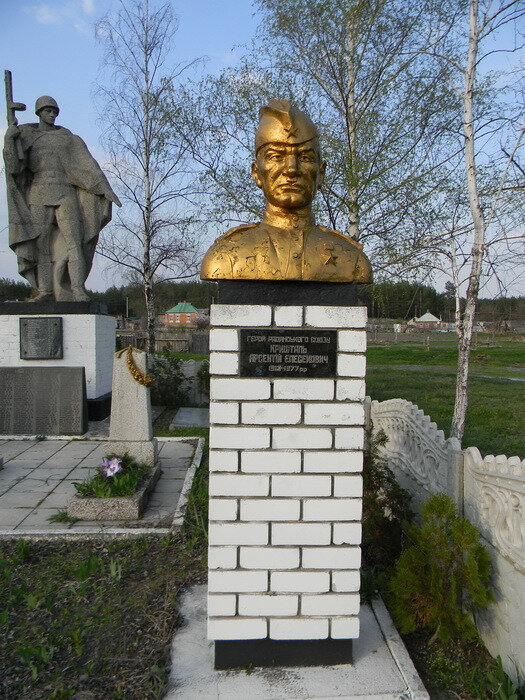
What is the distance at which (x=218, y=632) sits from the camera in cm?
233

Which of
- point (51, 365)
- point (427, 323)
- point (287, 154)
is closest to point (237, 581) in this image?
point (287, 154)

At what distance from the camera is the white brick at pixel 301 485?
229 centimetres

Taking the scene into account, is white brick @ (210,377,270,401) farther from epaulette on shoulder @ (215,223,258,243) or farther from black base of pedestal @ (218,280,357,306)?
epaulette on shoulder @ (215,223,258,243)

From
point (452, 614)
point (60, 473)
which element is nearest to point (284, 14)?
point (60, 473)

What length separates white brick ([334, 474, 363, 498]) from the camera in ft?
7.55

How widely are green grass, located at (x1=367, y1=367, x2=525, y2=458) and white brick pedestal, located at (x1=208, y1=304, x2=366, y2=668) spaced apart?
16.5 ft

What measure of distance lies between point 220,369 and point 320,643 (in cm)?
136

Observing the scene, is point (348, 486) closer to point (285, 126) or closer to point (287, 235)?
point (287, 235)

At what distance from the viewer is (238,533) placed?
231cm

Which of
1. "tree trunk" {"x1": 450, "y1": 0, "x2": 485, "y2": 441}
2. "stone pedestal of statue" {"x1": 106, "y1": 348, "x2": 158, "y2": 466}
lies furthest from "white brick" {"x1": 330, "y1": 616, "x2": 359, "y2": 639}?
"tree trunk" {"x1": 450, "y1": 0, "x2": 485, "y2": 441}

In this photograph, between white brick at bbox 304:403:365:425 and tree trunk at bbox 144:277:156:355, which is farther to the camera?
tree trunk at bbox 144:277:156:355

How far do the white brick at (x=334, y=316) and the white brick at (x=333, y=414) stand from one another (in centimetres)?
35

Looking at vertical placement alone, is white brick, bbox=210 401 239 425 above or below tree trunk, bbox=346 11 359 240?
below

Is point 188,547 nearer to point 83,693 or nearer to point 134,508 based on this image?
point 134,508
